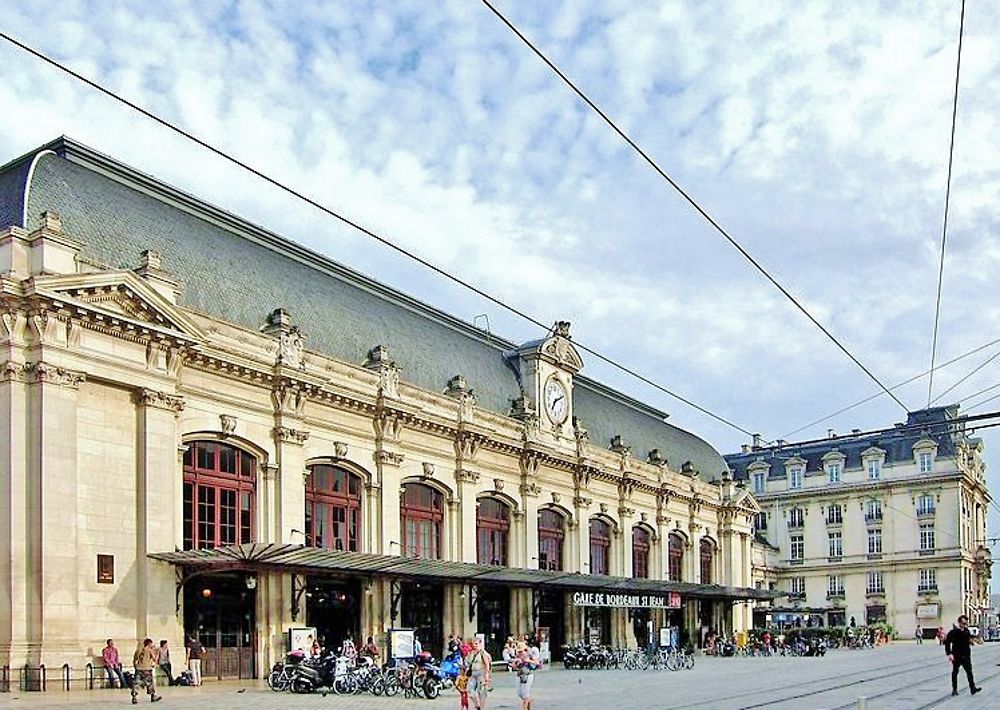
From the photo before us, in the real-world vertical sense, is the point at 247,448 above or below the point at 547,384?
below

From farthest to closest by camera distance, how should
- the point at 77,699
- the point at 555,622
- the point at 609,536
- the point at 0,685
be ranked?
the point at 609,536 < the point at 555,622 < the point at 0,685 < the point at 77,699

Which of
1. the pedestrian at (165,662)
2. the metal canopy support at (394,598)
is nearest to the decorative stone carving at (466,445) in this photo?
the metal canopy support at (394,598)

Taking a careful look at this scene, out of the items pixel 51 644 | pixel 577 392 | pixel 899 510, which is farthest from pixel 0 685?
A: pixel 899 510

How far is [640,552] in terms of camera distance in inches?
2672

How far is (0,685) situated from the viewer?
1220 inches

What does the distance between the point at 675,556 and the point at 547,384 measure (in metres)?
18.2

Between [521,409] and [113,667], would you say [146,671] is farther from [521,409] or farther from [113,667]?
[521,409]

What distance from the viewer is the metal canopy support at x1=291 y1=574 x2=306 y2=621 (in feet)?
133

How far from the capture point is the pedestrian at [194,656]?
115ft

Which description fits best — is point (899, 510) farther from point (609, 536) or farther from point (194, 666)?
point (194, 666)

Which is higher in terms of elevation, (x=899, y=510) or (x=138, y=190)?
(x=138, y=190)

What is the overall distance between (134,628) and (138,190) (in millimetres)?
13521

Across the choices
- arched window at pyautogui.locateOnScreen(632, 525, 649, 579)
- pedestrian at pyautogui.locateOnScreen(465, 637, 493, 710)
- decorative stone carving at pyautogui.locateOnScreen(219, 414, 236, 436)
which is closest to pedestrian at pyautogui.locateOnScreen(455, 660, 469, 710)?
pedestrian at pyautogui.locateOnScreen(465, 637, 493, 710)

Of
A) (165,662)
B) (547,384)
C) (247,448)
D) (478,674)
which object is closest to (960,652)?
(478,674)
